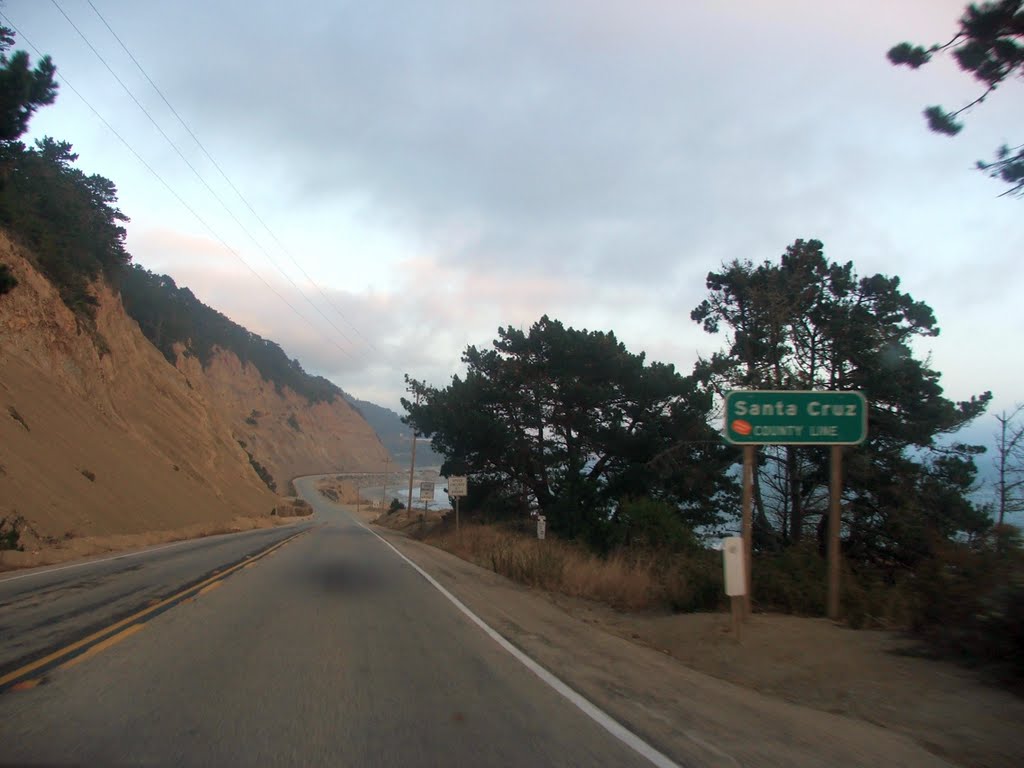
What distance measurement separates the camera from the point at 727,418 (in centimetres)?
1089

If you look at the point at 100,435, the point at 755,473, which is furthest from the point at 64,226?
the point at 755,473

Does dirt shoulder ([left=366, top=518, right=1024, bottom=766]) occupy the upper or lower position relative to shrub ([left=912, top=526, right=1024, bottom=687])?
lower

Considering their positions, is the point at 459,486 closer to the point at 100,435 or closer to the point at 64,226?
the point at 100,435

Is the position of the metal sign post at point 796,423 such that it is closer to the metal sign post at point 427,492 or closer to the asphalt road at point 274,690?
the asphalt road at point 274,690

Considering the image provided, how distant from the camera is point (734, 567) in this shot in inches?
380

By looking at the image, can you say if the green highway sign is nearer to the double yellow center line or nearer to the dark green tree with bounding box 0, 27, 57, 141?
the double yellow center line

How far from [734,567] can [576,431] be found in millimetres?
23970

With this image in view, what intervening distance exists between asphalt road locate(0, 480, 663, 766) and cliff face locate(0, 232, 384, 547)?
14.0 metres

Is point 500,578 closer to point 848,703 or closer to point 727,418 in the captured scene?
point 727,418

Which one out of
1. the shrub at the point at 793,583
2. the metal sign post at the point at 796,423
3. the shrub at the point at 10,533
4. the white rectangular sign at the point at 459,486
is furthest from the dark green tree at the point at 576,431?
the shrub at the point at 10,533

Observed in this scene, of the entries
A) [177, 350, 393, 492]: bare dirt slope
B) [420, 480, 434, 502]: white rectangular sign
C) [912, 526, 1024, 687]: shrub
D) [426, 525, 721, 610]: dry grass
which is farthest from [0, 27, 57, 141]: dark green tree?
[177, 350, 393, 492]: bare dirt slope

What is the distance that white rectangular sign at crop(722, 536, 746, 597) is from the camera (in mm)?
9537

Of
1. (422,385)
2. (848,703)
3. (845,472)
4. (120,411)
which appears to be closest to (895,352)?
(845,472)

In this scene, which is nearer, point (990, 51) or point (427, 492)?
point (990, 51)
